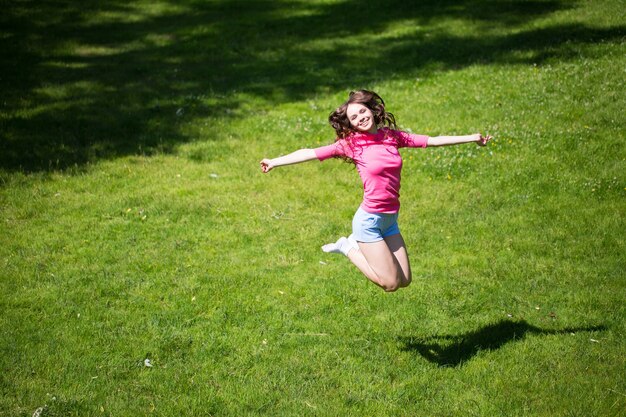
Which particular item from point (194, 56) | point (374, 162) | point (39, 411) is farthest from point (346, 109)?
point (194, 56)

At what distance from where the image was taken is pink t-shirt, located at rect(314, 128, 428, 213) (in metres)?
6.91

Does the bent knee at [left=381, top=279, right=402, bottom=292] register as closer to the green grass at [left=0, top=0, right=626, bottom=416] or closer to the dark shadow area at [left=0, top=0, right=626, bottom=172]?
the green grass at [left=0, top=0, right=626, bottom=416]

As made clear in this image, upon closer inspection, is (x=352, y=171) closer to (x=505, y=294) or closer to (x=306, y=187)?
(x=306, y=187)

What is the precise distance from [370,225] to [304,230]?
3.57 metres

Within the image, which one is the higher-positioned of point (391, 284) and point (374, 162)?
point (374, 162)

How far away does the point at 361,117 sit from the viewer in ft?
22.9

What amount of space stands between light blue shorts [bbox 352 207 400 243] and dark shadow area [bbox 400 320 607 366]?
1.47 metres

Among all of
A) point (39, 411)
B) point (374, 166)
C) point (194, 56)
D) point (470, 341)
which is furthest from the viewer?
point (194, 56)

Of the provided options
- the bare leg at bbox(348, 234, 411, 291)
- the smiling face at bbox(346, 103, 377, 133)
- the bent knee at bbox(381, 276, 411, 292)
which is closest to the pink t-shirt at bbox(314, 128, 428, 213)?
the smiling face at bbox(346, 103, 377, 133)

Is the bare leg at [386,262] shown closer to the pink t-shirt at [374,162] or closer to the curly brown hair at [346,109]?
the pink t-shirt at [374,162]

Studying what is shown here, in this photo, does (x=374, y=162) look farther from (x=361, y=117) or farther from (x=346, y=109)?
(x=346, y=109)

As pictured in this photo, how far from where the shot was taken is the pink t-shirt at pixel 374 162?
6910 millimetres

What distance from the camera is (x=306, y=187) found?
12.1 m

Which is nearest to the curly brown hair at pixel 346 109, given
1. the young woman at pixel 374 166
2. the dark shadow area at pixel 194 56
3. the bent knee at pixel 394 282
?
the young woman at pixel 374 166
